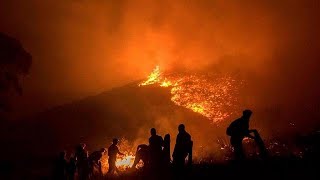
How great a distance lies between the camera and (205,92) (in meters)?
57.6

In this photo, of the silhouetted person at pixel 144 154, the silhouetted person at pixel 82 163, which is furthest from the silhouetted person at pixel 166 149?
the silhouetted person at pixel 82 163

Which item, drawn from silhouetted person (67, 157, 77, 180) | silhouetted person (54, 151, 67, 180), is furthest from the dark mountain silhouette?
silhouetted person (54, 151, 67, 180)

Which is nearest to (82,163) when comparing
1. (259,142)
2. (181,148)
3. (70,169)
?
(70,169)

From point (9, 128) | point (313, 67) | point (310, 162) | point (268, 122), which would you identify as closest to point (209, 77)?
point (313, 67)

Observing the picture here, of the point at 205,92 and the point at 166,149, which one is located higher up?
the point at 205,92

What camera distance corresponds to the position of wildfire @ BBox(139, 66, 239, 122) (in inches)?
2039

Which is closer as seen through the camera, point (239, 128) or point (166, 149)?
point (239, 128)

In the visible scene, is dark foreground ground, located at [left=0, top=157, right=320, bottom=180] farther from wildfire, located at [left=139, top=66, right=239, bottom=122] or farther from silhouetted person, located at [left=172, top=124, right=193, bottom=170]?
wildfire, located at [left=139, top=66, right=239, bottom=122]

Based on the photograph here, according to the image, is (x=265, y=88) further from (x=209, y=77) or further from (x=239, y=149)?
(x=239, y=149)

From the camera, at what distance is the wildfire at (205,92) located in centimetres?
5178

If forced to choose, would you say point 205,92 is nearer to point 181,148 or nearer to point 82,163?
point 82,163

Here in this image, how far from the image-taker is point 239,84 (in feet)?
195

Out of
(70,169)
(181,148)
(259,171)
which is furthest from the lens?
(70,169)

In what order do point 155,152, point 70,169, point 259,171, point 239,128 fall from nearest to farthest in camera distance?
point 259,171 → point 239,128 → point 155,152 → point 70,169
